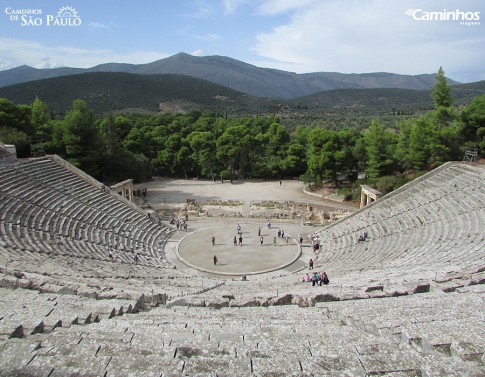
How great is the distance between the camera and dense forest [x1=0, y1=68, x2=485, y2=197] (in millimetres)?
30875

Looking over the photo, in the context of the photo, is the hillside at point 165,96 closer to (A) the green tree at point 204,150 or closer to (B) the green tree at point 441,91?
(A) the green tree at point 204,150

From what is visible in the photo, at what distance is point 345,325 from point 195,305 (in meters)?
3.80

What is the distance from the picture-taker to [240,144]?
44.9m

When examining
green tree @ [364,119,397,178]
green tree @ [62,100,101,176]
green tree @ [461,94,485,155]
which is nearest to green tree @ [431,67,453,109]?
green tree @ [461,94,485,155]

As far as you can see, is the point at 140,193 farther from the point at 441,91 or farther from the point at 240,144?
the point at 441,91

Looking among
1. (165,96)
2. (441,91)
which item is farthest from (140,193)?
(165,96)

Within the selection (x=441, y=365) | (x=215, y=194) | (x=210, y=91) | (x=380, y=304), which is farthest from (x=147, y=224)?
(x=210, y=91)

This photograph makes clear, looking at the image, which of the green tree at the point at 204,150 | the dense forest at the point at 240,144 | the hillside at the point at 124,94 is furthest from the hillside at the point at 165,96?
the green tree at the point at 204,150

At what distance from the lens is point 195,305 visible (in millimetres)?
8938

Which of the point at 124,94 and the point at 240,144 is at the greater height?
the point at 124,94

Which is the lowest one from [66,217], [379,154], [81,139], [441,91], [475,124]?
[66,217]

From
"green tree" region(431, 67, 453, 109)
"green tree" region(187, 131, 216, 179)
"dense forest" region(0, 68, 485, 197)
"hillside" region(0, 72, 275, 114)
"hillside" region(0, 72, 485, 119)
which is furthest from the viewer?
"hillside" region(0, 72, 485, 119)

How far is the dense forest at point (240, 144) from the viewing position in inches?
1216

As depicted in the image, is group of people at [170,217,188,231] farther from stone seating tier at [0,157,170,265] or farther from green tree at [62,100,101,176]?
green tree at [62,100,101,176]
